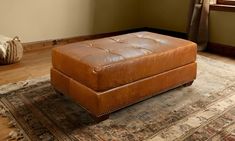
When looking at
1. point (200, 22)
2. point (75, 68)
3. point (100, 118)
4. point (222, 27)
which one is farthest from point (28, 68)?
point (222, 27)

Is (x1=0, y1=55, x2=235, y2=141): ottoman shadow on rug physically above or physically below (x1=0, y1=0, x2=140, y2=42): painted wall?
below

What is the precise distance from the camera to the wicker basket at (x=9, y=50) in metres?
2.95

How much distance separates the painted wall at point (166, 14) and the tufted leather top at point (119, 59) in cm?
189

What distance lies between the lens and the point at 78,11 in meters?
3.88

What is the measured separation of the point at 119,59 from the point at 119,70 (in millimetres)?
90

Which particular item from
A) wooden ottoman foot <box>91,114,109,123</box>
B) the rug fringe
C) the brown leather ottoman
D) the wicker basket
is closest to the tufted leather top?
the brown leather ottoman

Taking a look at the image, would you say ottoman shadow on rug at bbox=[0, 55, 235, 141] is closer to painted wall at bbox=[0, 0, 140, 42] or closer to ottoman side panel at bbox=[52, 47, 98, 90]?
ottoman side panel at bbox=[52, 47, 98, 90]

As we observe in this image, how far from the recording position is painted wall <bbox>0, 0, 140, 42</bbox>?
333 cm

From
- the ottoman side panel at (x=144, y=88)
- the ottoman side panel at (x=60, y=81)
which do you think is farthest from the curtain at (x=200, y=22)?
the ottoman side panel at (x=60, y=81)

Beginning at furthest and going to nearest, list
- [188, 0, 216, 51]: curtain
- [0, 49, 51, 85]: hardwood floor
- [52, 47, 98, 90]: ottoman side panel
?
[188, 0, 216, 51]: curtain → [0, 49, 51, 85]: hardwood floor → [52, 47, 98, 90]: ottoman side panel

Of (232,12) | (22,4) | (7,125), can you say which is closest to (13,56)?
(22,4)

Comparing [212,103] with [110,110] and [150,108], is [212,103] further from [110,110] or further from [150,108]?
[110,110]

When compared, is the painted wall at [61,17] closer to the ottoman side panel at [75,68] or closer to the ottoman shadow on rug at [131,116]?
the ottoman shadow on rug at [131,116]

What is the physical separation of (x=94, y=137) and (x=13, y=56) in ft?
5.88
